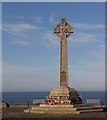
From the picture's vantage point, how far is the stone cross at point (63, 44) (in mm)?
40406

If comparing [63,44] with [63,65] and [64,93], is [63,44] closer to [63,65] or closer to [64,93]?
[63,65]

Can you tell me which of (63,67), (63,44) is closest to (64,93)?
(63,67)

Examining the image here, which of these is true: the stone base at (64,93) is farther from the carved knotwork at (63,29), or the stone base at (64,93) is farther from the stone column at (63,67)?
the carved knotwork at (63,29)

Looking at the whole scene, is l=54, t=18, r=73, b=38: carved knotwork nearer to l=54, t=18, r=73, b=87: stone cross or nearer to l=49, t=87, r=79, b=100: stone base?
l=54, t=18, r=73, b=87: stone cross

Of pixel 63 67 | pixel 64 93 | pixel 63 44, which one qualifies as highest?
pixel 63 44

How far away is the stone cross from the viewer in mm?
40406

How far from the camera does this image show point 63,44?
40.9 m

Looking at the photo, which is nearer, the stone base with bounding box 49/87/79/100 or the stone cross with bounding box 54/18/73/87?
the stone base with bounding box 49/87/79/100

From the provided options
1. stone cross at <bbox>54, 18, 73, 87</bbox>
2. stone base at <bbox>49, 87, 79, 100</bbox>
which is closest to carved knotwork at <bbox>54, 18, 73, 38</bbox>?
stone cross at <bbox>54, 18, 73, 87</bbox>

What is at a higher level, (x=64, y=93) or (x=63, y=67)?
(x=63, y=67)

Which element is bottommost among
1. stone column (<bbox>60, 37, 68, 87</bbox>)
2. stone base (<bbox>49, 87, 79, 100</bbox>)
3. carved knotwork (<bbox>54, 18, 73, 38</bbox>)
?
stone base (<bbox>49, 87, 79, 100</bbox>)

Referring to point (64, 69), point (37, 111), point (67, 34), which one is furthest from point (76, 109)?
point (67, 34)

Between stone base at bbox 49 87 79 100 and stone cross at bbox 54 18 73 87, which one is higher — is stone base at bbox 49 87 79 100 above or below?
below

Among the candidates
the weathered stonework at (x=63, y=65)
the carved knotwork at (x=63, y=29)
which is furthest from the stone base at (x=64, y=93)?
the carved knotwork at (x=63, y=29)
